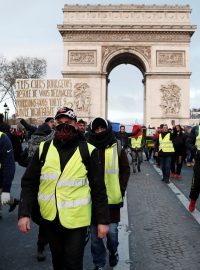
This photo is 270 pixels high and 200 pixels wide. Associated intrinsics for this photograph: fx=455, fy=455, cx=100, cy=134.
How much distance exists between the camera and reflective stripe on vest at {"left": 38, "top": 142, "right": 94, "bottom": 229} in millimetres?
3275

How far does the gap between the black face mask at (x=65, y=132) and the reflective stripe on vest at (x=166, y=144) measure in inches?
348

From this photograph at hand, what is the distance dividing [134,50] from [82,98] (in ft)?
18.0

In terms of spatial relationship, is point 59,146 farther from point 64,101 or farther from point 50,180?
point 64,101

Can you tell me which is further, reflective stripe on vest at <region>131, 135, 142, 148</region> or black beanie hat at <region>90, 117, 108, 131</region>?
reflective stripe on vest at <region>131, 135, 142, 148</region>

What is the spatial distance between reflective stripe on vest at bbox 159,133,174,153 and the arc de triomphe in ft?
71.9

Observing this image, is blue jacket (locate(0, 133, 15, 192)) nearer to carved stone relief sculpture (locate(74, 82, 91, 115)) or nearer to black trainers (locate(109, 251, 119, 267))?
black trainers (locate(109, 251, 119, 267))

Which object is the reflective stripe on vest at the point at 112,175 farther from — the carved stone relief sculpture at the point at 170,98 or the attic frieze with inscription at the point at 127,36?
the attic frieze with inscription at the point at 127,36

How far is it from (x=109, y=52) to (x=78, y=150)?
32139 millimetres

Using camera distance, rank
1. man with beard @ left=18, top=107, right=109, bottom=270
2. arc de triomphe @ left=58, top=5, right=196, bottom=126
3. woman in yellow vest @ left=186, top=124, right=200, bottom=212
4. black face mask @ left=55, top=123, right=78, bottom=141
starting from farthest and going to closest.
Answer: arc de triomphe @ left=58, top=5, right=196, bottom=126
woman in yellow vest @ left=186, top=124, right=200, bottom=212
black face mask @ left=55, top=123, right=78, bottom=141
man with beard @ left=18, top=107, right=109, bottom=270

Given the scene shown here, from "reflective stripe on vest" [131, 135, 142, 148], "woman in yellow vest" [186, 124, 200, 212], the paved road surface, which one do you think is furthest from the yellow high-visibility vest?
"woman in yellow vest" [186, 124, 200, 212]

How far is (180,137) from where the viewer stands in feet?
45.2

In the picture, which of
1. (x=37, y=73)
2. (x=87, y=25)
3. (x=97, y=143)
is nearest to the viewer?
(x=97, y=143)

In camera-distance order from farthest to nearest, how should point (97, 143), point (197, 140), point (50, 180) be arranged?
1. point (197, 140)
2. point (97, 143)
3. point (50, 180)

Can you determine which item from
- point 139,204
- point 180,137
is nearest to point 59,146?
point 139,204
